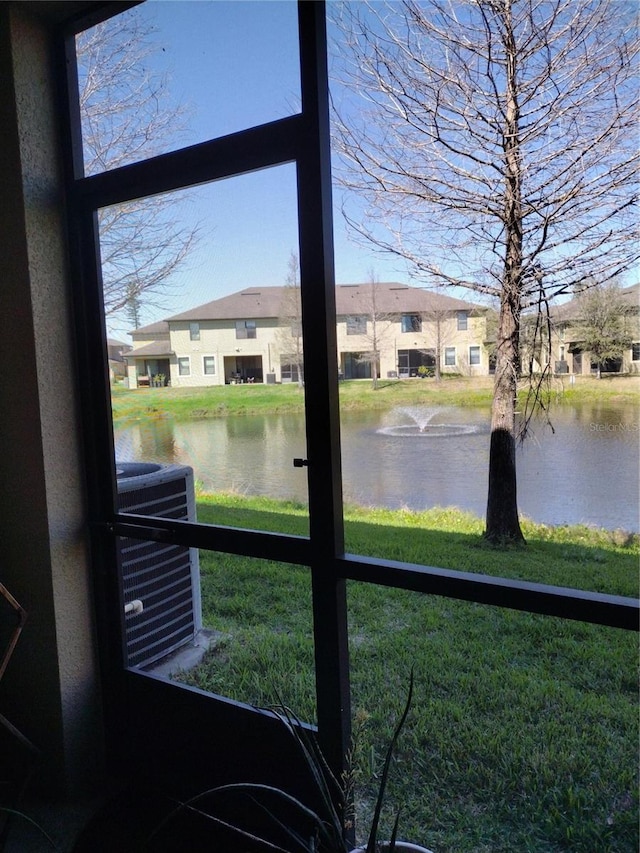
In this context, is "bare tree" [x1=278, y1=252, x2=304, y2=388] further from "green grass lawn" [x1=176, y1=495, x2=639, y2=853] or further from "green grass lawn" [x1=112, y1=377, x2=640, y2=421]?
"green grass lawn" [x1=176, y1=495, x2=639, y2=853]

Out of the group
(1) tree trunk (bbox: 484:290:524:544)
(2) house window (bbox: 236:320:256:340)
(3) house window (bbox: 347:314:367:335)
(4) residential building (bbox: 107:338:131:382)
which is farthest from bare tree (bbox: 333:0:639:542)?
(4) residential building (bbox: 107:338:131:382)

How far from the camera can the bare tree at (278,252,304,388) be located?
6.24 feet

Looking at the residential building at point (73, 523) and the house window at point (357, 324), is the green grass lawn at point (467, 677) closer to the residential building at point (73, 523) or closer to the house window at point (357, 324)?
the residential building at point (73, 523)

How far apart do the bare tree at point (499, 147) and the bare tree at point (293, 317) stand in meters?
0.30

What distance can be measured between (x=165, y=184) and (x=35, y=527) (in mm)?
1313

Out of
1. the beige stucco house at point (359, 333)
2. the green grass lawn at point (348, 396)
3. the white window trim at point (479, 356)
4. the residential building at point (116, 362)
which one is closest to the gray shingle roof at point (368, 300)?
the beige stucco house at point (359, 333)

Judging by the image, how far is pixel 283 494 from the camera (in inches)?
80.3

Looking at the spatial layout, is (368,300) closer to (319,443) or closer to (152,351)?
(319,443)

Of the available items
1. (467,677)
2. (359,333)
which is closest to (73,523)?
(359,333)

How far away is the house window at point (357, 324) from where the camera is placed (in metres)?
1.94

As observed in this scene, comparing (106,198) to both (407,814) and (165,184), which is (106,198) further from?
(407,814)

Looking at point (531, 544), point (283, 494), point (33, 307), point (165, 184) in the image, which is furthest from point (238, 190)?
point (531, 544)

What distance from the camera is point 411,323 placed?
1.96 metres

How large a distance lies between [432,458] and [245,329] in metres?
0.76
